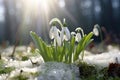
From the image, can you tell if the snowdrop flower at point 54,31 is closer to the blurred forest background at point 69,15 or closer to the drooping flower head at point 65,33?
the drooping flower head at point 65,33

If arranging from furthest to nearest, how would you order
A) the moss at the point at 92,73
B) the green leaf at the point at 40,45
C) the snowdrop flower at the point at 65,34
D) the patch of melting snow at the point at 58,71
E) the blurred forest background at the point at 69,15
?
1. the blurred forest background at the point at 69,15
2. the green leaf at the point at 40,45
3. the snowdrop flower at the point at 65,34
4. the moss at the point at 92,73
5. the patch of melting snow at the point at 58,71

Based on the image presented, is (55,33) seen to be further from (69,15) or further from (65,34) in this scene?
(69,15)

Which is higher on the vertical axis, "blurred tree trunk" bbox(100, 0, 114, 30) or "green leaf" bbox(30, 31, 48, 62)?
"blurred tree trunk" bbox(100, 0, 114, 30)

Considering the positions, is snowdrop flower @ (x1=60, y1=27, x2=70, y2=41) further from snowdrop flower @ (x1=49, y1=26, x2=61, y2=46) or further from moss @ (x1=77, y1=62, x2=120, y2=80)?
moss @ (x1=77, y1=62, x2=120, y2=80)

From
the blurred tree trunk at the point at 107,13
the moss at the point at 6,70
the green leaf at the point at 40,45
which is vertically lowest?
the moss at the point at 6,70

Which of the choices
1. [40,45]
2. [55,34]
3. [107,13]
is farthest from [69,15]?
[55,34]

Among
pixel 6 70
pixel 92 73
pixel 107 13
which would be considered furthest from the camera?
pixel 107 13

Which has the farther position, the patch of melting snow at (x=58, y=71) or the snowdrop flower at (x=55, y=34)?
the snowdrop flower at (x=55, y=34)

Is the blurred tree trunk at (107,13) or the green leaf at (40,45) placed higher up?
the blurred tree trunk at (107,13)

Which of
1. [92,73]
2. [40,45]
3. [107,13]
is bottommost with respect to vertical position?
[92,73]

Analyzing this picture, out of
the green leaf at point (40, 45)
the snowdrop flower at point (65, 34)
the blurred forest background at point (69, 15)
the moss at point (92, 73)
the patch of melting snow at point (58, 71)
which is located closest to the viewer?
the patch of melting snow at point (58, 71)

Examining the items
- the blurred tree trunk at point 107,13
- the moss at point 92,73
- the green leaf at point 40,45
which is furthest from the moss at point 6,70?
the blurred tree trunk at point 107,13

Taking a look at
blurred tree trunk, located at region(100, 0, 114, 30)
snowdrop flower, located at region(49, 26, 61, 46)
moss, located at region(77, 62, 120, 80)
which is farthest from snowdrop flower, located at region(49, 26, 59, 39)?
blurred tree trunk, located at region(100, 0, 114, 30)
